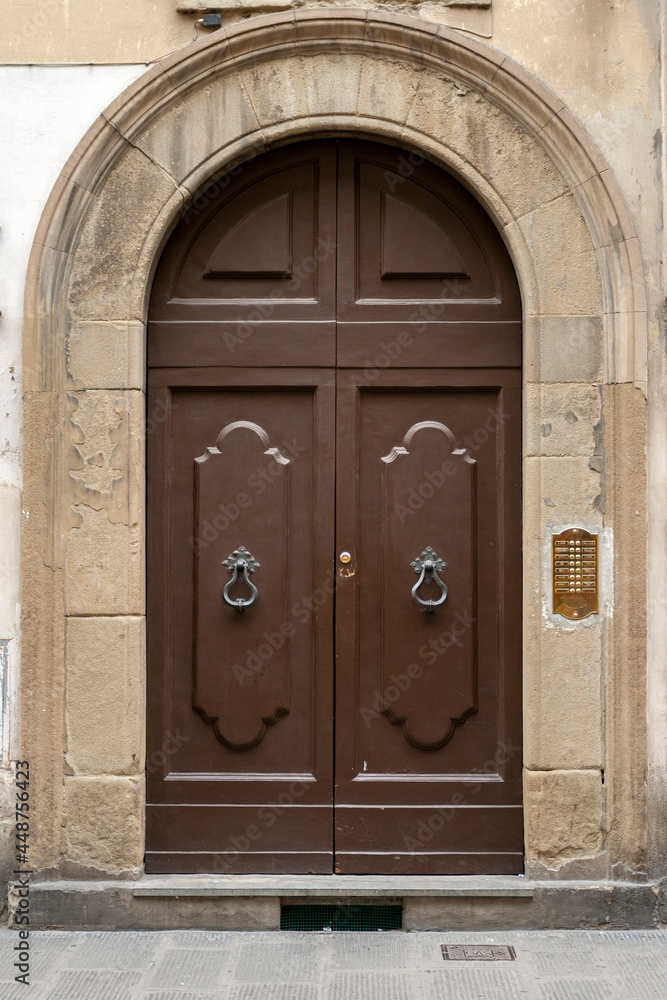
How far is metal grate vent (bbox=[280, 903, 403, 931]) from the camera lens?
3834mm

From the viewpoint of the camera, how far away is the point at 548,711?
3.83 metres

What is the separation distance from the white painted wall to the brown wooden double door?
0.58 meters

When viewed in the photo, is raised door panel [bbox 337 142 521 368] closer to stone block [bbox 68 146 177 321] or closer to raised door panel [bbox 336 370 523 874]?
raised door panel [bbox 336 370 523 874]

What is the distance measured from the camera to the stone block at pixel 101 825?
3840 mm

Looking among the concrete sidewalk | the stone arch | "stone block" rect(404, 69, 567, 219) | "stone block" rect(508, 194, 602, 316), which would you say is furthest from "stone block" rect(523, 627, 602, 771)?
"stone block" rect(404, 69, 567, 219)

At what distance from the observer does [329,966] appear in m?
3.47

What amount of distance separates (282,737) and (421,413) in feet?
5.19

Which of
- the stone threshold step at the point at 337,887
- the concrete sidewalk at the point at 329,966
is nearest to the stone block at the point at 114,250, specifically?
the stone threshold step at the point at 337,887

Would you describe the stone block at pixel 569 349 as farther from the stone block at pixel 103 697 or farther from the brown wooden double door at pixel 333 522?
the stone block at pixel 103 697

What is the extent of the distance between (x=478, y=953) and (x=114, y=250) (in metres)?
3.29

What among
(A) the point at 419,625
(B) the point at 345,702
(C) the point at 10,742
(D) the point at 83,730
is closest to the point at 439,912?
(B) the point at 345,702

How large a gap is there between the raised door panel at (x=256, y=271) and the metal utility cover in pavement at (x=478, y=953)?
2.51 m

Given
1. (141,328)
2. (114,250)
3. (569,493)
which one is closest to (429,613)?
(569,493)

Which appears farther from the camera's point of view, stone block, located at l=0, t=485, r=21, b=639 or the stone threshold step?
stone block, located at l=0, t=485, r=21, b=639
